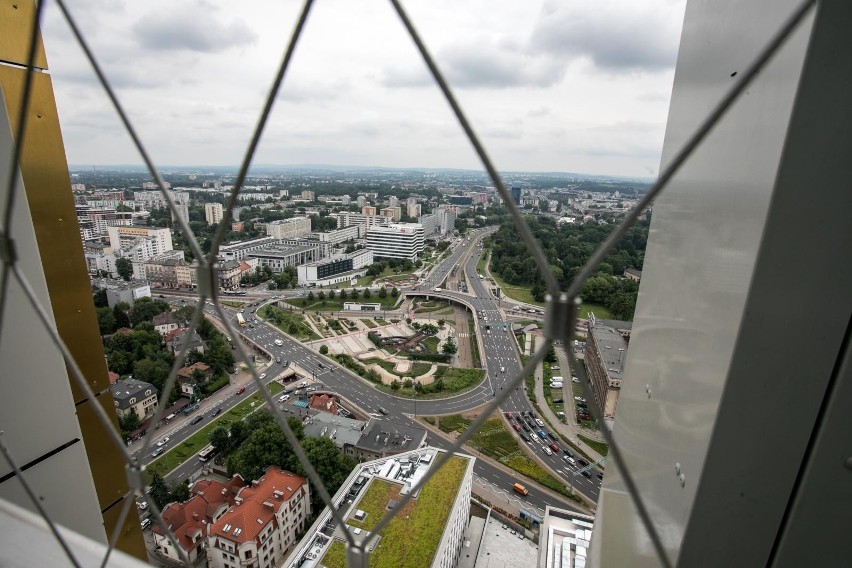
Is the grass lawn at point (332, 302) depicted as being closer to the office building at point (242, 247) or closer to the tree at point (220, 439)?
the office building at point (242, 247)

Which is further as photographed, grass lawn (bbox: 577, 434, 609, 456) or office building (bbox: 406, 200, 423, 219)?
office building (bbox: 406, 200, 423, 219)

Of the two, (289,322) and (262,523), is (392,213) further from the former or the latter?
(262,523)

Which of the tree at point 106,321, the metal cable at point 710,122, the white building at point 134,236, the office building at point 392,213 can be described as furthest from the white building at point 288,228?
the metal cable at point 710,122

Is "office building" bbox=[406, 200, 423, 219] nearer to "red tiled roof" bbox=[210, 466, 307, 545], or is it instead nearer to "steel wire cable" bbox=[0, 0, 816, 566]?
"red tiled roof" bbox=[210, 466, 307, 545]

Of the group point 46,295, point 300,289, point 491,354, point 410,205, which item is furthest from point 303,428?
point 410,205

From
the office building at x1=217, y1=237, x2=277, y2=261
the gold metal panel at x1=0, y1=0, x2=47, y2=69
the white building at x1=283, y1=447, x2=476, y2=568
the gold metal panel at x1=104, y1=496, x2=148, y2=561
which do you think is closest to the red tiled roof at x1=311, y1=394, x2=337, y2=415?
the white building at x1=283, y1=447, x2=476, y2=568

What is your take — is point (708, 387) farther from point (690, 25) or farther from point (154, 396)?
point (154, 396)

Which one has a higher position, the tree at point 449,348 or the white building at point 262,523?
the white building at point 262,523

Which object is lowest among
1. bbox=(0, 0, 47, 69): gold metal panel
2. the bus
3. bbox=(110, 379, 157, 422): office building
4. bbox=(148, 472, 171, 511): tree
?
the bus
